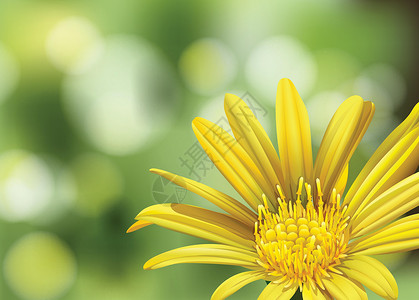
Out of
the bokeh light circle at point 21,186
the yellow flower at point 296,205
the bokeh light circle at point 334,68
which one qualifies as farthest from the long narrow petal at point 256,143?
the bokeh light circle at point 21,186

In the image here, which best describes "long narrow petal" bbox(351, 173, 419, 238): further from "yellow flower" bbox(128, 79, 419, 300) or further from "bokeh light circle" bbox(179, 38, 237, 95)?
"bokeh light circle" bbox(179, 38, 237, 95)

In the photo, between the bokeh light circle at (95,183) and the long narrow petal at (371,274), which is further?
the bokeh light circle at (95,183)

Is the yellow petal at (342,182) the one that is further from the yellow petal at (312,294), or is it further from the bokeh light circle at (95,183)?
the bokeh light circle at (95,183)

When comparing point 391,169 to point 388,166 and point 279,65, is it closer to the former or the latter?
point 388,166

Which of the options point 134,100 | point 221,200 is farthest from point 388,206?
point 134,100

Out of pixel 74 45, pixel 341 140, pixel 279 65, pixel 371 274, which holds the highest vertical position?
pixel 74 45

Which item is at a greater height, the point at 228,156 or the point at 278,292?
the point at 228,156

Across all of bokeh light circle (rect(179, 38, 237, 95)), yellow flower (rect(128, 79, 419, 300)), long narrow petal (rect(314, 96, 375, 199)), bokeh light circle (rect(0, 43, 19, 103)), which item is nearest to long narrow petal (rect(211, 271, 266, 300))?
yellow flower (rect(128, 79, 419, 300))
